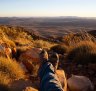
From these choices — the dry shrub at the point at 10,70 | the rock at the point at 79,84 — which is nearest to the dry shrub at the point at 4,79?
the dry shrub at the point at 10,70

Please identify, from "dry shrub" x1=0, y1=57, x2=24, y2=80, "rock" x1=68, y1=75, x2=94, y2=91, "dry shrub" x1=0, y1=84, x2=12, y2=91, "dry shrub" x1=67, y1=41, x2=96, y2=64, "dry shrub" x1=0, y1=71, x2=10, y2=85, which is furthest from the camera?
"dry shrub" x1=67, y1=41, x2=96, y2=64

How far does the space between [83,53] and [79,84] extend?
8.99 ft

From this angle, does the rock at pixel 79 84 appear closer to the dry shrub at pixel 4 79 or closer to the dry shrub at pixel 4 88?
the dry shrub at pixel 4 79

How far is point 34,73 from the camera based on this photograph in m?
8.24

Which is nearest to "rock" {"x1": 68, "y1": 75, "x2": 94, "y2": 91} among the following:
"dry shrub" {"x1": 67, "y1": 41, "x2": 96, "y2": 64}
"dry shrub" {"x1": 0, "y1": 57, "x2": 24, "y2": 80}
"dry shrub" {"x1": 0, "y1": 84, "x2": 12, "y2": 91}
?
"dry shrub" {"x1": 0, "y1": 57, "x2": 24, "y2": 80}

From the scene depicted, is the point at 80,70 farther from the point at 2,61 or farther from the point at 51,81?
the point at 51,81

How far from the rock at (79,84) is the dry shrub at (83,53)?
206 cm

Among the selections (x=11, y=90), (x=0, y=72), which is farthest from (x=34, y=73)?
(x=11, y=90)

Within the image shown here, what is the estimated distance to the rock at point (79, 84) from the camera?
22.2 feet

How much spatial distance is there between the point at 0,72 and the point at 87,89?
6.96 feet

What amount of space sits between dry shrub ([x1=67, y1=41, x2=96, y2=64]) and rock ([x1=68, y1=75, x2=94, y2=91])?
206 centimetres

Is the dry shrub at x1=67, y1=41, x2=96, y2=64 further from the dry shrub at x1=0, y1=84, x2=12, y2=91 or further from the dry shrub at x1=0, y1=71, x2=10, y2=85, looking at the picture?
the dry shrub at x1=0, y1=84, x2=12, y2=91

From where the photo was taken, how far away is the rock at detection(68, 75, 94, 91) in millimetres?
6754

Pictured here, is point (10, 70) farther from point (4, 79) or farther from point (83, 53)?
point (83, 53)
